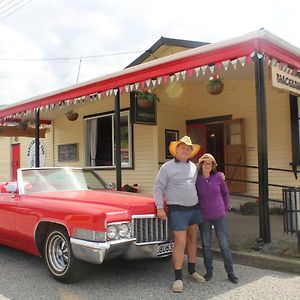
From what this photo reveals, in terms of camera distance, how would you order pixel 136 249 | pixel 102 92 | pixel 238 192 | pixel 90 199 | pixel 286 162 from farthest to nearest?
pixel 238 192, pixel 286 162, pixel 102 92, pixel 90 199, pixel 136 249

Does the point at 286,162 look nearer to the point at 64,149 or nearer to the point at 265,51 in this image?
the point at 265,51

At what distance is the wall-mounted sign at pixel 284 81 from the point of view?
6.66m

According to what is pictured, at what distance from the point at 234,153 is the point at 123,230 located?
7119 millimetres

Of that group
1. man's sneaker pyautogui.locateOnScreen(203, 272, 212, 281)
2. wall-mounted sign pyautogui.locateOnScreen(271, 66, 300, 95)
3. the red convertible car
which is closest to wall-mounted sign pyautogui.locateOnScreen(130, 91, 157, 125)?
wall-mounted sign pyautogui.locateOnScreen(271, 66, 300, 95)

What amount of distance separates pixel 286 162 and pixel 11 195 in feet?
21.3

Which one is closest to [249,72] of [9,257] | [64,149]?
[9,257]

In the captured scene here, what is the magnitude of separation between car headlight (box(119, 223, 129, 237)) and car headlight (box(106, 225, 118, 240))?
0.06 m

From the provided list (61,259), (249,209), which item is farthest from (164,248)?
(249,209)

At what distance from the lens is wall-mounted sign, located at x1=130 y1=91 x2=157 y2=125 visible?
10875 mm

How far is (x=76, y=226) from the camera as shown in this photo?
16.3 feet

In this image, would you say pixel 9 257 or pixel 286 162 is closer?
pixel 9 257

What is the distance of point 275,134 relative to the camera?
10492 mm

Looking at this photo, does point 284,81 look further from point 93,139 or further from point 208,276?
point 93,139

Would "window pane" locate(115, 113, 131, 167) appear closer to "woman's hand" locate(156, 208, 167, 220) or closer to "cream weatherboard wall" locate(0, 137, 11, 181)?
"woman's hand" locate(156, 208, 167, 220)
